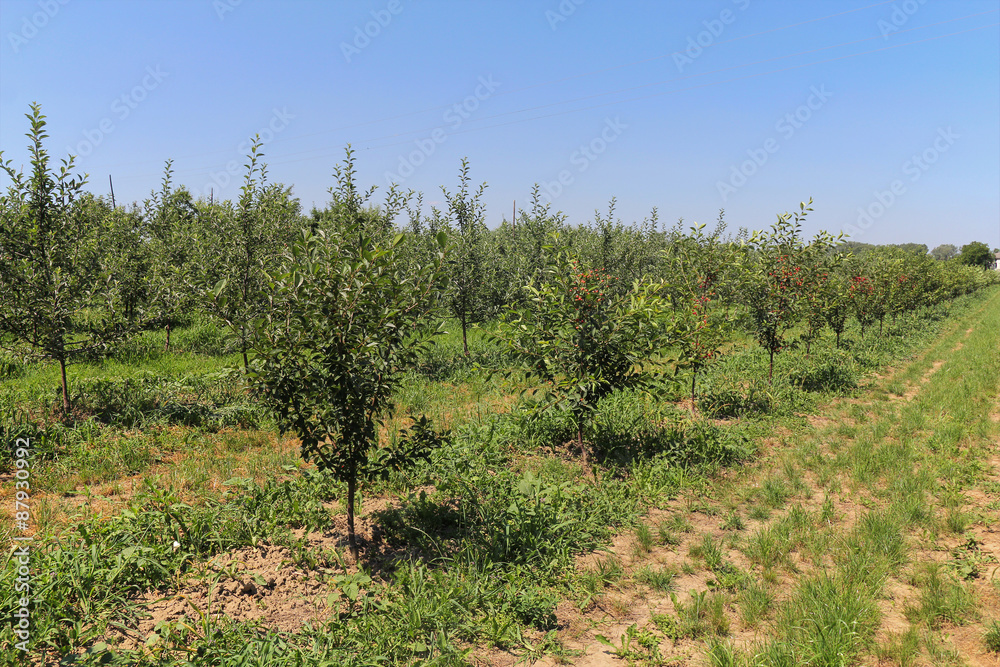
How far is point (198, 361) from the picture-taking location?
12.0 metres

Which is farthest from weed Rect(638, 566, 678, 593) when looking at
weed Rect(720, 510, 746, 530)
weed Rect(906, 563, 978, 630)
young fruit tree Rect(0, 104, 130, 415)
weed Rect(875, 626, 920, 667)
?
young fruit tree Rect(0, 104, 130, 415)

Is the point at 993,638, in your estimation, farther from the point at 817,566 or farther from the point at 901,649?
the point at 817,566

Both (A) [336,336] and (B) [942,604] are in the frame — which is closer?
(B) [942,604]

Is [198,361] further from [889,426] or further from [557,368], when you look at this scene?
[889,426]

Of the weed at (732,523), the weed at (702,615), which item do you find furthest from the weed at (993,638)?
the weed at (732,523)

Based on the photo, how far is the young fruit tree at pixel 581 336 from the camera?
22.3ft

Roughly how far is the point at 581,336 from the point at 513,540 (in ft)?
9.54

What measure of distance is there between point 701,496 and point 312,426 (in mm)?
4847

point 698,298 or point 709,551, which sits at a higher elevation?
point 698,298

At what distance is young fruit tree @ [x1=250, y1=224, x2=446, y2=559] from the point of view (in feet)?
13.9

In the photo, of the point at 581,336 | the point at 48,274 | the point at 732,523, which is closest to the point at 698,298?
the point at 581,336

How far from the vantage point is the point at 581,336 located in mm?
6941

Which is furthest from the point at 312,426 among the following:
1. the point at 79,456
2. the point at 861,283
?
the point at 861,283

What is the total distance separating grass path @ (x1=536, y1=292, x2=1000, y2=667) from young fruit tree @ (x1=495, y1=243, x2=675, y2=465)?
1739 mm
